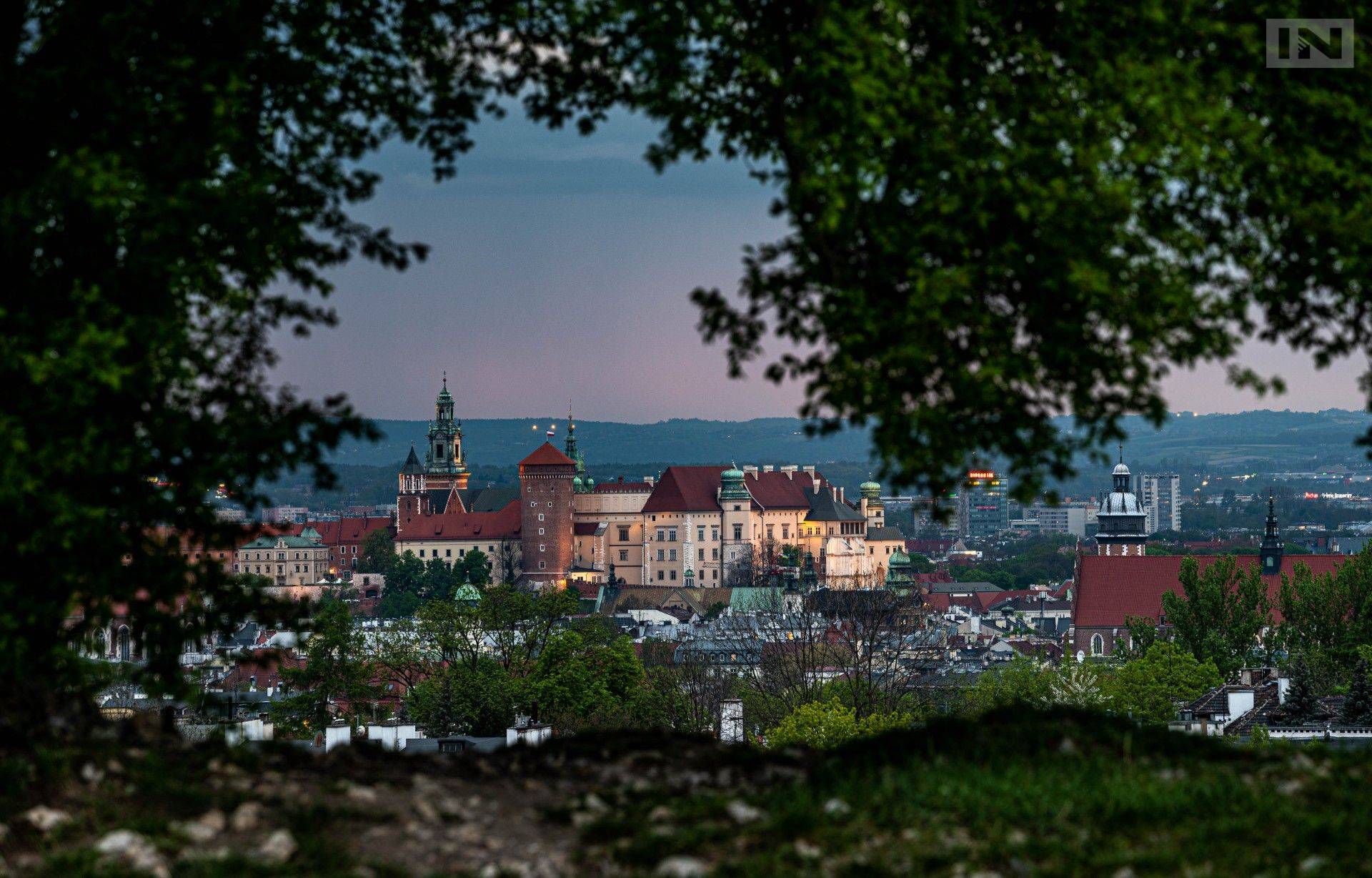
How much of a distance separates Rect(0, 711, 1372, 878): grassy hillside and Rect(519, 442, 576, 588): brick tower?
6823 inches

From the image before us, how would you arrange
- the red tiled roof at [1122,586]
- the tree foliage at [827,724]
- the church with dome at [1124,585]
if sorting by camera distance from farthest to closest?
the red tiled roof at [1122,586]
the church with dome at [1124,585]
the tree foliage at [827,724]

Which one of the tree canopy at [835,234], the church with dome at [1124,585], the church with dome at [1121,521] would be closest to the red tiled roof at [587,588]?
the church with dome at [1121,521]

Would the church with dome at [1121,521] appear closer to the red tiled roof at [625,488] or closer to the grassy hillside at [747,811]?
the red tiled roof at [625,488]

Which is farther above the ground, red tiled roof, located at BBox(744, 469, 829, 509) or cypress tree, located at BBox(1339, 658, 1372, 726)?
red tiled roof, located at BBox(744, 469, 829, 509)

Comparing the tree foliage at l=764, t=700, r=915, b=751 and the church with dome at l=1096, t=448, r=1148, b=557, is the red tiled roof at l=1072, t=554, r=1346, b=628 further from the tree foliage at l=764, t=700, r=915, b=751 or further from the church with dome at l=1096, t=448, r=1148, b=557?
the tree foliage at l=764, t=700, r=915, b=751

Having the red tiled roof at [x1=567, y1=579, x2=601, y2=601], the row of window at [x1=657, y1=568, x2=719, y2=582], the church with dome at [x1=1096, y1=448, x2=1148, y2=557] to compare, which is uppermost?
the church with dome at [x1=1096, y1=448, x2=1148, y2=557]

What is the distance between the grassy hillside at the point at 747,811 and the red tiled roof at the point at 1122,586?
317 feet

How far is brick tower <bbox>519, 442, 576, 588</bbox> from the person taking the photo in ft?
600

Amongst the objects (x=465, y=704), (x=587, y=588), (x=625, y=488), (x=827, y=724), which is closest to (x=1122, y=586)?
(x=465, y=704)

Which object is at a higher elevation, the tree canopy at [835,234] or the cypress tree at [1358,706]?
the tree canopy at [835,234]

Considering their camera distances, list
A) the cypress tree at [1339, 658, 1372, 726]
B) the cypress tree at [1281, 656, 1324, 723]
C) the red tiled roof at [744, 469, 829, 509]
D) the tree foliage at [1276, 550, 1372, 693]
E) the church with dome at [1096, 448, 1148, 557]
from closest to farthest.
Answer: the cypress tree at [1339, 658, 1372, 726] < the cypress tree at [1281, 656, 1324, 723] < the tree foliage at [1276, 550, 1372, 693] < the church with dome at [1096, 448, 1148, 557] < the red tiled roof at [744, 469, 829, 509]

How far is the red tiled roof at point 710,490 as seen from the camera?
600 ft

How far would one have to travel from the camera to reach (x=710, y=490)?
18412 centimetres

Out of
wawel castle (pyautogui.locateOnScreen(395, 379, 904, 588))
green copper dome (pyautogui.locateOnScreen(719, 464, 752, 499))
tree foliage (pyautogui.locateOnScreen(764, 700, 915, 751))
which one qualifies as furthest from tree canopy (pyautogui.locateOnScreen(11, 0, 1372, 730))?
green copper dome (pyautogui.locateOnScreen(719, 464, 752, 499))
